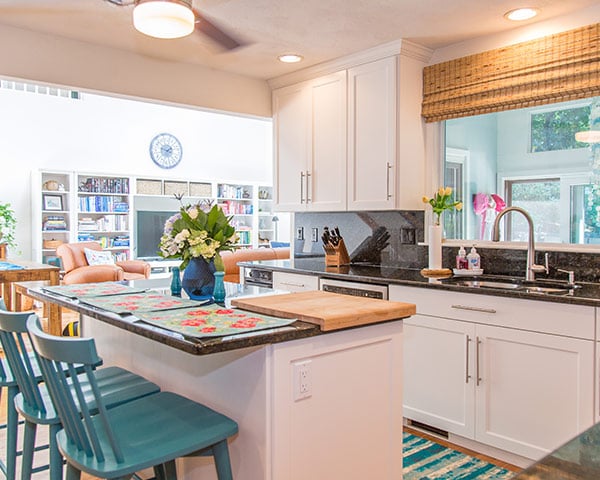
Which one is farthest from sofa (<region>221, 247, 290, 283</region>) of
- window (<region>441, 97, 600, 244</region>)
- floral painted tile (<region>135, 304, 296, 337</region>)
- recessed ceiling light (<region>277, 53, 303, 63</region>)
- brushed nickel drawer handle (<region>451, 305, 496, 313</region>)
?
floral painted tile (<region>135, 304, 296, 337</region>)

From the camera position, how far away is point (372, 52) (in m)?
3.56

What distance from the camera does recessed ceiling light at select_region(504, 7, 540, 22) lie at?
2840 millimetres

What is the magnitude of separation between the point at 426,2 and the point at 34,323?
8.01 feet

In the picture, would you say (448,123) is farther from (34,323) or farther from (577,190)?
(34,323)

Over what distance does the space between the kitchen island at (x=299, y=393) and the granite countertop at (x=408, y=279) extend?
872mm

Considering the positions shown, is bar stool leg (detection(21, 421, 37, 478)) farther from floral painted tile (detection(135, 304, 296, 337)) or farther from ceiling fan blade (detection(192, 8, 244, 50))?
ceiling fan blade (detection(192, 8, 244, 50))

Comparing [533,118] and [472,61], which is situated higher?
[472,61]

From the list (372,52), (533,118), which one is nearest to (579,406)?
(533,118)

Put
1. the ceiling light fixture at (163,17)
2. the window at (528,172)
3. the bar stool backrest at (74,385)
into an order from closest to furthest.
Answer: the bar stool backrest at (74,385) < the ceiling light fixture at (163,17) < the window at (528,172)

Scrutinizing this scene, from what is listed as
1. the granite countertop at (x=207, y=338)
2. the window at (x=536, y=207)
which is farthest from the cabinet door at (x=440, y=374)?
the granite countertop at (x=207, y=338)

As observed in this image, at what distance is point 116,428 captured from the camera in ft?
5.09

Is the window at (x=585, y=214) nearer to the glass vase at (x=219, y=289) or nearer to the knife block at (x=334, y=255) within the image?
the knife block at (x=334, y=255)

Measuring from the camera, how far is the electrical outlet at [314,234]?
14.8 ft

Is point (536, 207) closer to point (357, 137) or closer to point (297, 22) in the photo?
point (357, 137)
